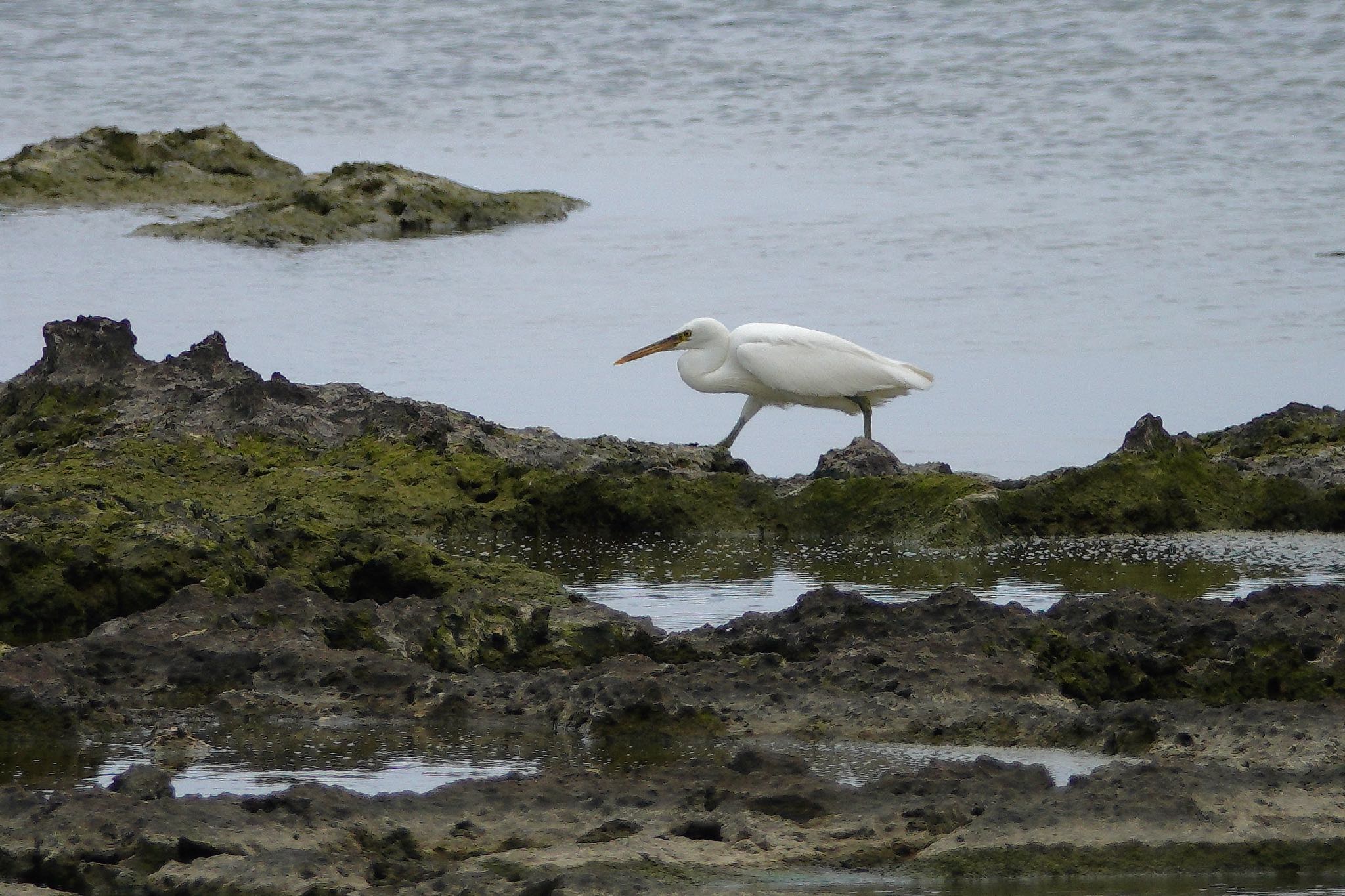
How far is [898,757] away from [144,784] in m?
1.76

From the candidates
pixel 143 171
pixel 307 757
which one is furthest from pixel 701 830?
pixel 143 171

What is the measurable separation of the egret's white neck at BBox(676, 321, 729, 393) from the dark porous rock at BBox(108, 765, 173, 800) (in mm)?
7548

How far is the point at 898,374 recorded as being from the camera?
11305 mm

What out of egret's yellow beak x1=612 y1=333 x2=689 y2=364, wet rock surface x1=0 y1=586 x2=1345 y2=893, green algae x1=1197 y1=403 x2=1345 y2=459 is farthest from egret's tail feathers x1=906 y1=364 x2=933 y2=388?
wet rock surface x1=0 y1=586 x2=1345 y2=893

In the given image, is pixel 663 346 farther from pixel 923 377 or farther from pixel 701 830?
pixel 701 830

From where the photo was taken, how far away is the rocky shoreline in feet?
13.5

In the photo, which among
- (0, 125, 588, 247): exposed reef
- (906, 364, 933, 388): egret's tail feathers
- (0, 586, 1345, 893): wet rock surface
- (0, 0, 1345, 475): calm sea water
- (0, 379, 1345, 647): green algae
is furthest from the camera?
(0, 125, 588, 247): exposed reef

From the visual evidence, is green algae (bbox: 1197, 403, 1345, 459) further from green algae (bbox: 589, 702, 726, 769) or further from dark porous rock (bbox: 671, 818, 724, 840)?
dark porous rock (bbox: 671, 818, 724, 840)

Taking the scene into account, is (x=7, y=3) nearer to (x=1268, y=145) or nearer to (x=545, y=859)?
(x=1268, y=145)

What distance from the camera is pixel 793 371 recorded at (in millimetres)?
11281

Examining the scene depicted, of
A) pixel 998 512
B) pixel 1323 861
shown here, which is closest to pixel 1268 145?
pixel 998 512

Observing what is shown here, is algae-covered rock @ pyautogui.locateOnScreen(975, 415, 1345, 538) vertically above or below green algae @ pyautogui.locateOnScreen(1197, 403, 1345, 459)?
below

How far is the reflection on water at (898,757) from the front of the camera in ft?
15.7

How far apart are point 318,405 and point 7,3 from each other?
29965mm
